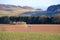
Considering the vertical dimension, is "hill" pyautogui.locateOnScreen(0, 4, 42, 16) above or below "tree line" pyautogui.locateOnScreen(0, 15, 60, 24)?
above

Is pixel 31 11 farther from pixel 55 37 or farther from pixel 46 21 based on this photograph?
pixel 55 37

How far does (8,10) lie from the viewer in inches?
458

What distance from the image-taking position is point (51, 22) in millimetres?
14508

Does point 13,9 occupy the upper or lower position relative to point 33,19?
upper

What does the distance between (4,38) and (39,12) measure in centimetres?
579

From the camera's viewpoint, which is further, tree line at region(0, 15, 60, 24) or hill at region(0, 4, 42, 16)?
tree line at region(0, 15, 60, 24)

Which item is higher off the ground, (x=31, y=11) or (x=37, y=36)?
(x=31, y=11)

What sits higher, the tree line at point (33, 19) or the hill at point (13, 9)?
the hill at point (13, 9)

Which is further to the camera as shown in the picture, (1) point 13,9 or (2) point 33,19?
(2) point 33,19

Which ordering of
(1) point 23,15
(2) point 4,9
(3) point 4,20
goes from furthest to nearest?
(3) point 4,20 → (1) point 23,15 → (2) point 4,9

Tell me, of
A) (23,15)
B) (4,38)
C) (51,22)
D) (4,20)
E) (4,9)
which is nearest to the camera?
(4,38)

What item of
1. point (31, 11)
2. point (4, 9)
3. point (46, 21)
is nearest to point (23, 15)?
point (31, 11)

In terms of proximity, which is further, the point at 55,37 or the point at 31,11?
the point at 31,11

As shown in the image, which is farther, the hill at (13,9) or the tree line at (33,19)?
the tree line at (33,19)
